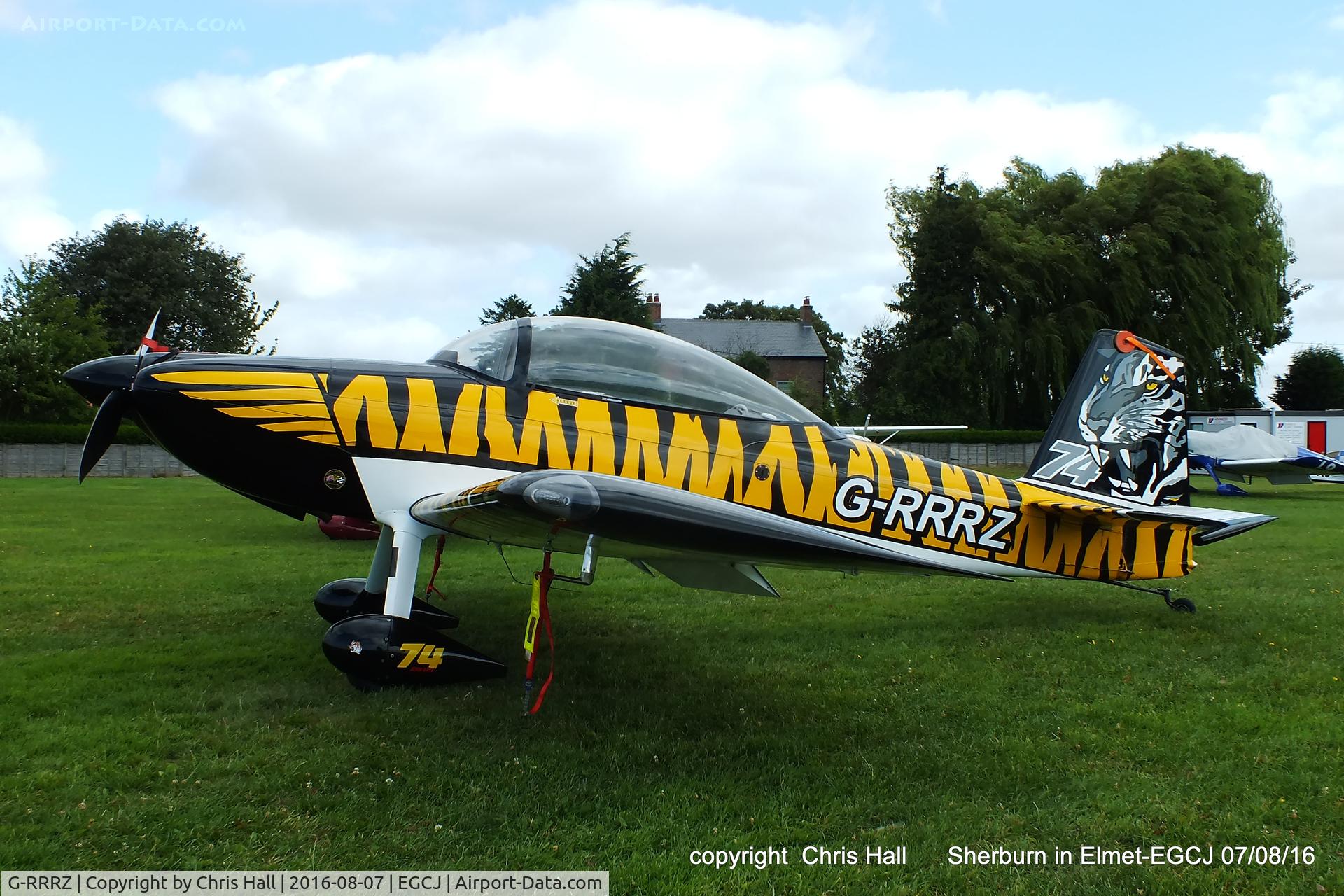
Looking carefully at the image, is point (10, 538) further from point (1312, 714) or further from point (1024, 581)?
point (1312, 714)

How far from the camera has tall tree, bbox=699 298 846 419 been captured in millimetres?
49588

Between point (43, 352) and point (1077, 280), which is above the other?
point (1077, 280)

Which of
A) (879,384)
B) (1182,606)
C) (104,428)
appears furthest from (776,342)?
(104,428)

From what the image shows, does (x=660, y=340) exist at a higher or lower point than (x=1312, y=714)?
higher

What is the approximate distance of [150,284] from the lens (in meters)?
43.2

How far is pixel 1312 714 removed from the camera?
4488mm

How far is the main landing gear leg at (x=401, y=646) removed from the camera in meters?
4.29

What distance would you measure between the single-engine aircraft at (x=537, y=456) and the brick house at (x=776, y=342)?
44.2 metres

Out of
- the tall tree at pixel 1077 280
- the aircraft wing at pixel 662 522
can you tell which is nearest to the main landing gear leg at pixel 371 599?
the aircraft wing at pixel 662 522

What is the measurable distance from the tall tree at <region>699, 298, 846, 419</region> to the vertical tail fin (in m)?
29.9

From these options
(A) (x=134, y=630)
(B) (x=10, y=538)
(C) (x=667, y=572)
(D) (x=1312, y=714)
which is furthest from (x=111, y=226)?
(D) (x=1312, y=714)

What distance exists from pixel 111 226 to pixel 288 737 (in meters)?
51.3

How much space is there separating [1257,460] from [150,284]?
49365 millimetres

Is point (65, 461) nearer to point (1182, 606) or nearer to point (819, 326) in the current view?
point (1182, 606)
